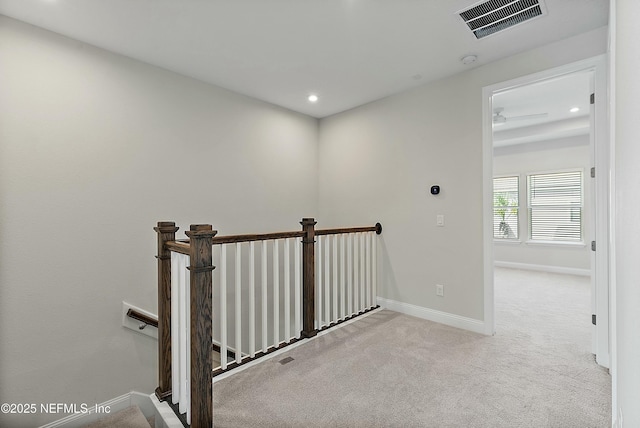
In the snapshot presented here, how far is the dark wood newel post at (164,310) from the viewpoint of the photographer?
6.12 feet

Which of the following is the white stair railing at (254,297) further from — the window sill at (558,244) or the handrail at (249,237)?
the window sill at (558,244)

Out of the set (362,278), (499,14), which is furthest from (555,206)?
(499,14)

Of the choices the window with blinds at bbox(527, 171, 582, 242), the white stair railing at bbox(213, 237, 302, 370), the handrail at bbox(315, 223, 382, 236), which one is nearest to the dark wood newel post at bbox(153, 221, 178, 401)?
the white stair railing at bbox(213, 237, 302, 370)

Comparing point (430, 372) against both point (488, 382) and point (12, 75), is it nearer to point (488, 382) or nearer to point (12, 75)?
point (488, 382)

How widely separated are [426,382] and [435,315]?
1260 mm

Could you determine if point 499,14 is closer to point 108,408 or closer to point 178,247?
point 178,247

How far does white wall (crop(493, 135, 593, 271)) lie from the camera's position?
5539mm

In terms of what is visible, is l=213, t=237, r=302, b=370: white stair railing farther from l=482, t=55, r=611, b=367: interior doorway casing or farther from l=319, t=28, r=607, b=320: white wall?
l=482, t=55, r=611, b=367: interior doorway casing

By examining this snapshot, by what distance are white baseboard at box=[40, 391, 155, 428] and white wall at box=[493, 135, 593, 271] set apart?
6782 millimetres

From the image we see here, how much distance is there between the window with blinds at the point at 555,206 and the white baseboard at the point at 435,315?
14.3 feet

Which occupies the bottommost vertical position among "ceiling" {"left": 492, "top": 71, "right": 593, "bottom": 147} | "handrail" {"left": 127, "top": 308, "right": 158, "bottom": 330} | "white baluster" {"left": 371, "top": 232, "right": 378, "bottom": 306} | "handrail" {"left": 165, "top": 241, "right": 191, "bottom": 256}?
"handrail" {"left": 127, "top": 308, "right": 158, "bottom": 330}

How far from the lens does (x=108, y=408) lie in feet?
8.61

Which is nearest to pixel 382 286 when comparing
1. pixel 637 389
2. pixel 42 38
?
pixel 637 389

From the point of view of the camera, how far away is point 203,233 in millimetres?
1540
